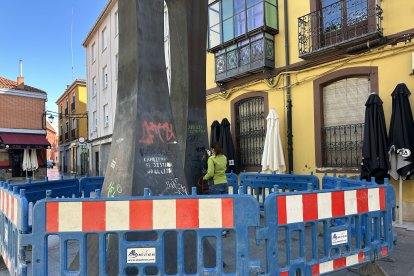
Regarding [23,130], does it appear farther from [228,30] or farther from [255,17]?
[255,17]

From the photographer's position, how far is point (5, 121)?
2517cm

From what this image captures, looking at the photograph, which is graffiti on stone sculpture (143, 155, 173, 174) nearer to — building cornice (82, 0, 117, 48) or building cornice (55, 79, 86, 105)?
building cornice (82, 0, 117, 48)

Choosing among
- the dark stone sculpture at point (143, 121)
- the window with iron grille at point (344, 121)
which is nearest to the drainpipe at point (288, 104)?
the window with iron grille at point (344, 121)

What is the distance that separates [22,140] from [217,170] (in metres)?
23.1

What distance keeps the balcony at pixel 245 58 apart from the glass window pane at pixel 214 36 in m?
0.42

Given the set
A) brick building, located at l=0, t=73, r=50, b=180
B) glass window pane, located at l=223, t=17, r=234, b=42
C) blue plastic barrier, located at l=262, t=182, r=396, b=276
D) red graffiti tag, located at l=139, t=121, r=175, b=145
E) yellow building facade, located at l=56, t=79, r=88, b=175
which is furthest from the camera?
yellow building facade, located at l=56, t=79, r=88, b=175

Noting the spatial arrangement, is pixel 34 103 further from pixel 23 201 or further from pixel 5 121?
pixel 23 201

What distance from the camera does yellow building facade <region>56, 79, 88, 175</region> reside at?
1296 inches

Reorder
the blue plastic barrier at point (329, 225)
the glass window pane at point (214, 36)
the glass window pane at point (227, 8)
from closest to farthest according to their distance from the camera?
1. the blue plastic barrier at point (329, 225)
2. the glass window pane at point (227, 8)
3. the glass window pane at point (214, 36)

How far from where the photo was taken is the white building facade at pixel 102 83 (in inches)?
A: 989

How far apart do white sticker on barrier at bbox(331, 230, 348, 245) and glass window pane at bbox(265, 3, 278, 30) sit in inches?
338

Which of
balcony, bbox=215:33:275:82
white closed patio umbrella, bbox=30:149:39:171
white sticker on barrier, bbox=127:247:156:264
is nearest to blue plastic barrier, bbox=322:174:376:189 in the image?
white sticker on barrier, bbox=127:247:156:264

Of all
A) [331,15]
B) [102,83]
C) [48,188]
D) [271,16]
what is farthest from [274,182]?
[102,83]

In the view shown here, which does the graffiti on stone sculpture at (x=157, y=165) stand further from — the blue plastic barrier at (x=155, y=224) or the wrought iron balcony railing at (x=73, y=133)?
the wrought iron balcony railing at (x=73, y=133)
